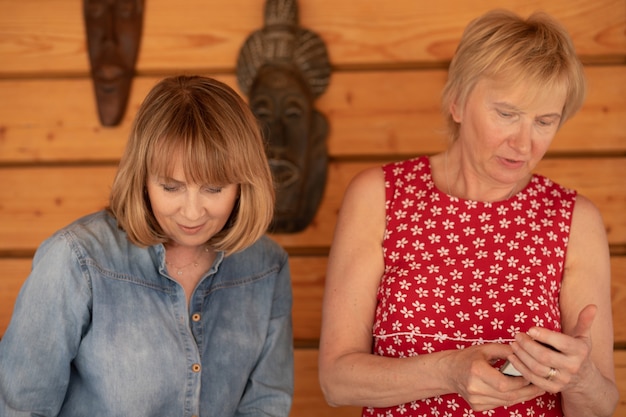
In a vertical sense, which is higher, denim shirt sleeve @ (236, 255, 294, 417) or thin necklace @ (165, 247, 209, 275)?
thin necklace @ (165, 247, 209, 275)

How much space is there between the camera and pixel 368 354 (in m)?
1.65

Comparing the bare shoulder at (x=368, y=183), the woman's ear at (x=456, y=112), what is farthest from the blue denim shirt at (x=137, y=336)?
the woman's ear at (x=456, y=112)

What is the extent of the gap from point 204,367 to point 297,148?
0.74 meters

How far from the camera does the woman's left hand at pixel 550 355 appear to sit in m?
1.39

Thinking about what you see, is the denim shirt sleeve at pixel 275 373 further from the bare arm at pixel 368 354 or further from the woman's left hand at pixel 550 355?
the woman's left hand at pixel 550 355

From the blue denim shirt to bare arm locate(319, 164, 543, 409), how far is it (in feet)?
0.43

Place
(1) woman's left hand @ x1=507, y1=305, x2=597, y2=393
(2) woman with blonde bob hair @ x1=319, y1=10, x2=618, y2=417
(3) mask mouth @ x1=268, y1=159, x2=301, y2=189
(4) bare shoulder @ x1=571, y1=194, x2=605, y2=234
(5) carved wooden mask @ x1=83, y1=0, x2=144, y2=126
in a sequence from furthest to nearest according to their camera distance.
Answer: (5) carved wooden mask @ x1=83, y1=0, x2=144, y2=126 → (3) mask mouth @ x1=268, y1=159, x2=301, y2=189 → (4) bare shoulder @ x1=571, y1=194, x2=605, y2=234 → (2) woman with blonde bob hair @ x1=319, y1=10, x2=618, y2=417 → (1) woman's left hand @ x1=507, y1=305, x2=597, y2=393

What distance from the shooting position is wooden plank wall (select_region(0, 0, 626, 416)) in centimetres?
226

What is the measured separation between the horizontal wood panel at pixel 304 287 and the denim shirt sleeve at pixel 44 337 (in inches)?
35.4

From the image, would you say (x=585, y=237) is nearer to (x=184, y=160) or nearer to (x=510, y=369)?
(x=510, y=369)

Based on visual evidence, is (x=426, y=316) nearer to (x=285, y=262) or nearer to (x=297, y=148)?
(x=285, y=262)

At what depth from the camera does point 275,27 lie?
2.18m

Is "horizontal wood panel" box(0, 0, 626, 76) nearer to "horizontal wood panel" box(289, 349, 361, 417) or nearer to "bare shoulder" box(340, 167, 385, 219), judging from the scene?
"bare shoulder" box(340, 167, 385, 219)

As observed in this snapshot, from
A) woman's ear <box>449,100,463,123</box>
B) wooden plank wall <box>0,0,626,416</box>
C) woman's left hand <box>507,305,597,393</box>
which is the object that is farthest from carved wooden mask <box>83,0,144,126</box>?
woman's left hand <box>507,305,597,393</box>
